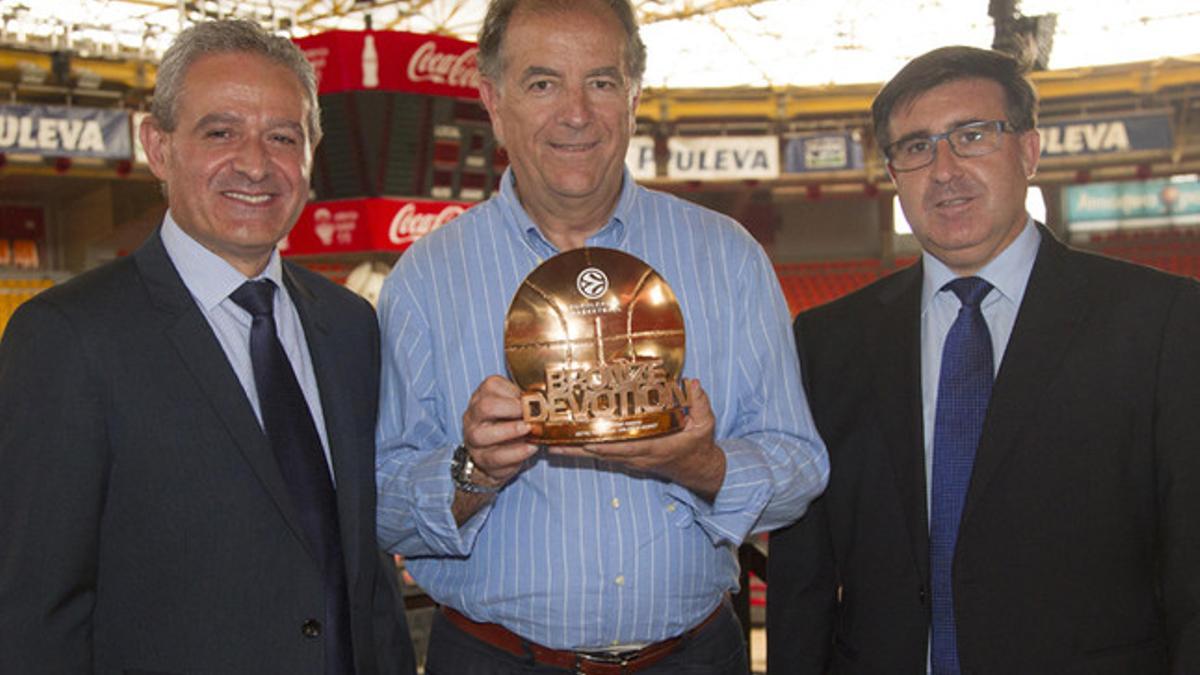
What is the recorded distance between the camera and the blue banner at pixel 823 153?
14.5 metres

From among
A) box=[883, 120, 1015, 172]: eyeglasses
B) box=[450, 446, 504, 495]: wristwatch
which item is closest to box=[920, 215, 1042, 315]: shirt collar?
box=[883, 120, 1015, 172]: eyeglasses

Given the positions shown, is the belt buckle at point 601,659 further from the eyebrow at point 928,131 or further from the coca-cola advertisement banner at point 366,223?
the coca-cola advertisement banner at point 366,223

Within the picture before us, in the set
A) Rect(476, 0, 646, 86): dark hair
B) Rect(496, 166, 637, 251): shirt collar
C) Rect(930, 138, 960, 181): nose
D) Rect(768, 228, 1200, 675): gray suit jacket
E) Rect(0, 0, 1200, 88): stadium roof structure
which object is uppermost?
Rect(0, 0, 1200, 88): stadium roof structure

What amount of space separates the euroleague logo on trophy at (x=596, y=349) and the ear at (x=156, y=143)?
611 mm

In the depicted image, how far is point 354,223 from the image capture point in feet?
23.7

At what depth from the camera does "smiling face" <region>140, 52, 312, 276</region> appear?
1654 mm

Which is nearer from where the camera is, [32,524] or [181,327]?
[32,524]

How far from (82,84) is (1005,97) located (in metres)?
11.8

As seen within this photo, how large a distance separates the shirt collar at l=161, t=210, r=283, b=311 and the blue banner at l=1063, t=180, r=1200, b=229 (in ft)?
50.3

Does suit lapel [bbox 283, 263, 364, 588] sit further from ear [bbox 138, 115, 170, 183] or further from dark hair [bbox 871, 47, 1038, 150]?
dark hair [bbox 871, 47, 1038, 150]

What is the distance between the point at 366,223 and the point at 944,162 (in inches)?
225

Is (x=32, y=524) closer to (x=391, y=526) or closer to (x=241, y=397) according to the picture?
(x=241, y=397)

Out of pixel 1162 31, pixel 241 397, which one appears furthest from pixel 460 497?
pixel 1162 31

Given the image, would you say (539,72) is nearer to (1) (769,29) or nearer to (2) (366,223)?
(2) (366,223)
